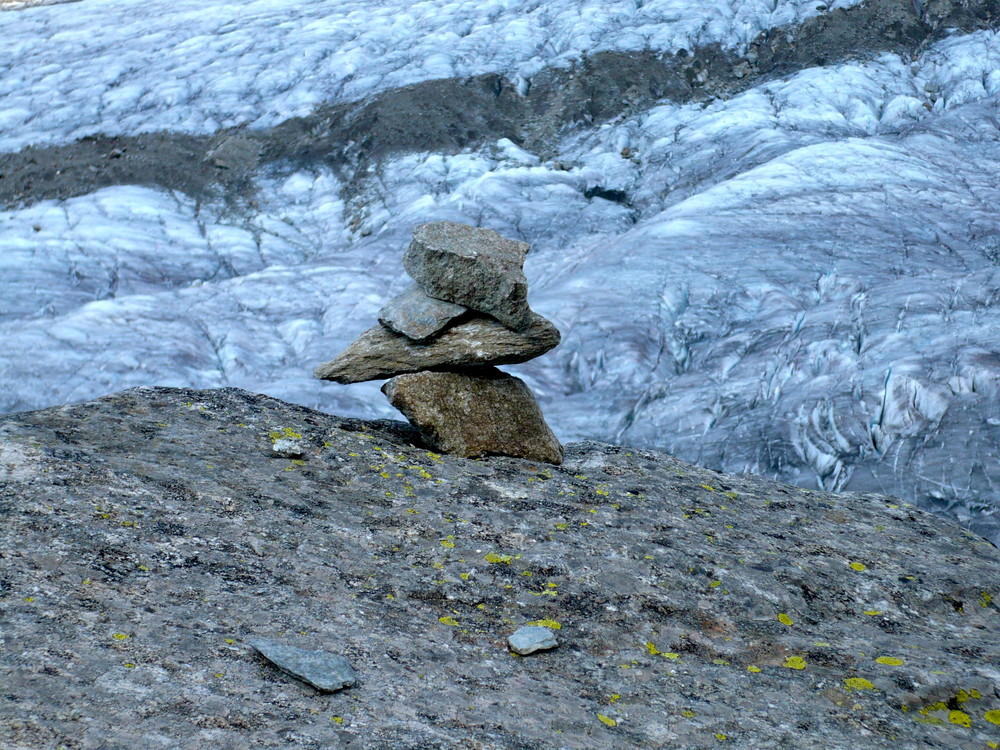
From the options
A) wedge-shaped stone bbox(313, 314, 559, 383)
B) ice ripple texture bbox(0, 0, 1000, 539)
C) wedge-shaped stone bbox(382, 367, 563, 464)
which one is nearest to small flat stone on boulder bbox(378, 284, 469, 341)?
wedge-shaped stone bbox(313, 314, 559, 383)

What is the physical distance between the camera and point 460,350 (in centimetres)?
1003

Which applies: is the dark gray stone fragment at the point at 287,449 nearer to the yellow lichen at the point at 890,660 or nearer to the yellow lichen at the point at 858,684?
the yellow lichen at the point at 858,684

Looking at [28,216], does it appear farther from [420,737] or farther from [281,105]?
[420,737]

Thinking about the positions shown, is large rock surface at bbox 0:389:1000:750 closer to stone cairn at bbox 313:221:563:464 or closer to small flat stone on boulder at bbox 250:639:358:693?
small flat stone on boulder at bbox 250:639:358:693

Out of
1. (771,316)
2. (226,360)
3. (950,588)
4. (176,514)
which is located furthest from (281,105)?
(950,588)

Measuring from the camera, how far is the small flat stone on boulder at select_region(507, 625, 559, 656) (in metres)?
6.30

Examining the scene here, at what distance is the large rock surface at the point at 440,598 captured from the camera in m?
5.06

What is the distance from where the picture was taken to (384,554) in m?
7.47

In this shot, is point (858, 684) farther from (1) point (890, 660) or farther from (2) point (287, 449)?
(2) point (287, 449)

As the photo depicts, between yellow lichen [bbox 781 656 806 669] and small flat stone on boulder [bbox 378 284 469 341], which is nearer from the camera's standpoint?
yellow lichen [bbox 781 656 806 669]

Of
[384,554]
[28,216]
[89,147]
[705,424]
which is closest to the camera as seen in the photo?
[384,554]

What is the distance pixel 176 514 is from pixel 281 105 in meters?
21.9

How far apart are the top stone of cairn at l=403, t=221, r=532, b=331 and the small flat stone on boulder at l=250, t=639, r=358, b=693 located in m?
5.15

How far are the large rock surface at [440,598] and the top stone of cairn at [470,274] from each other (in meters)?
1.72
